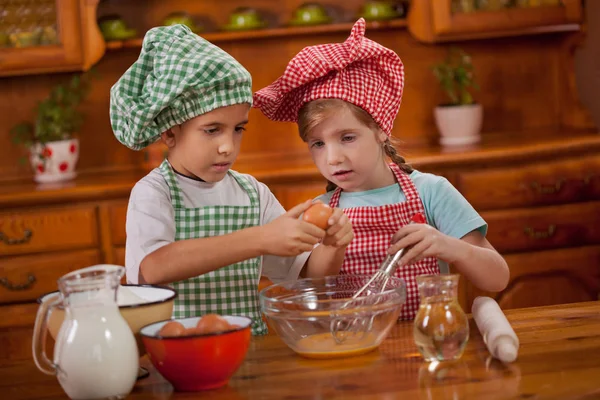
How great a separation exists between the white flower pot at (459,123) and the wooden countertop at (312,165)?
7cm

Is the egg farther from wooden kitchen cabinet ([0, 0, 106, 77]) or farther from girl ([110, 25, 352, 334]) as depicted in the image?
wooden kitchen cabinet ([0, 0, 106, 77])

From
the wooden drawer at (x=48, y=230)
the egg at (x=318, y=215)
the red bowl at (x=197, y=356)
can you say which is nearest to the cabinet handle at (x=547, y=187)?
the wooden drawer at (x=48, y=230)


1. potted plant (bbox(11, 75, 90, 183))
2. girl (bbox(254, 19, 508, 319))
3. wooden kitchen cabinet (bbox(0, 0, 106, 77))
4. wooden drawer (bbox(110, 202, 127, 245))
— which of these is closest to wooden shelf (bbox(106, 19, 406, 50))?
wooden kitchen cabinet (bbox(0, 0, 106, 77))

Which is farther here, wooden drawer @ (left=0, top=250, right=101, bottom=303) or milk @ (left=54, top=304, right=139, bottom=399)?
wooden drawer @ (left=0, top=250, right=101, bottom=303)

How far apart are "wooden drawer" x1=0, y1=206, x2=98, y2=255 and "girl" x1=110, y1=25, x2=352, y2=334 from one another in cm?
132

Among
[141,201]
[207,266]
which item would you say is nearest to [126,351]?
[207,266]

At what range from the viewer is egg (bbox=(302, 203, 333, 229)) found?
1.34 m

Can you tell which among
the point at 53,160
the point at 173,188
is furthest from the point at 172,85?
the point at 53,160

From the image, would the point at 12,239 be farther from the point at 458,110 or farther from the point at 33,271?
the point at 458,110

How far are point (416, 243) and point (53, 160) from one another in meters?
2.04

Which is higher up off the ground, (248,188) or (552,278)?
(248,188)

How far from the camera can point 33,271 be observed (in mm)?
2895

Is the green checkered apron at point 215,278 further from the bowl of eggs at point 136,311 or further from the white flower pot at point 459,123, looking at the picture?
the white flower pot at point 459,123

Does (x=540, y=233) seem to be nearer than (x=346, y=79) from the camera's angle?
No
